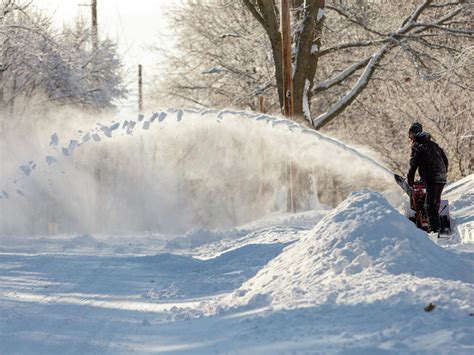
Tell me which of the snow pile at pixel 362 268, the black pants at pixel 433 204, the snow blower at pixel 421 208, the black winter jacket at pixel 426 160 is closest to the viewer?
the snow pile at pixel 362 268

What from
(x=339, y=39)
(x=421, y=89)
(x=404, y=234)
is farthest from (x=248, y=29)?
(x=404, y=234)

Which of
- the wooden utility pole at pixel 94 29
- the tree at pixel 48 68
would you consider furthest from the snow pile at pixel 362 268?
the wooden utility pole at pixel 94 29

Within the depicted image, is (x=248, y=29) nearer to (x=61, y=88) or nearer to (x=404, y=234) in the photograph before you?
(x=61, y=88)

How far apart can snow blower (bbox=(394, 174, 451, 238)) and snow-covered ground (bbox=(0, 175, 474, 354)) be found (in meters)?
2.94

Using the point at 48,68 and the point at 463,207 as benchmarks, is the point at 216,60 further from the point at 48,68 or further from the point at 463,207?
the point at 463,207

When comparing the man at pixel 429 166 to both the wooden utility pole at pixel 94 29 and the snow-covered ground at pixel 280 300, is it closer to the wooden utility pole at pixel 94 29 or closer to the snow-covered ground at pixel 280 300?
the snow-covered ground at pixel 280 300

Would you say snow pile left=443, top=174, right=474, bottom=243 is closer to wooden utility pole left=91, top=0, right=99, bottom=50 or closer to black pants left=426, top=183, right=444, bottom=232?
black pants left=426, top=183, right=444, bottom=232

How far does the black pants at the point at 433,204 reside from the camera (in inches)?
531

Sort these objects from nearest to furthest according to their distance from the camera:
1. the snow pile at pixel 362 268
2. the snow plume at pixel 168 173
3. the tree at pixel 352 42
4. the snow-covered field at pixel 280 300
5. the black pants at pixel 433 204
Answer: the snow-covered field at pixel 280 300 < the snow pile at pixel 362 268 < the black pants at pixel 433 204 < the snow plume at pixel 168 173 < the tree at pixel 352 42

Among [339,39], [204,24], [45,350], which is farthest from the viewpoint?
[204,24]

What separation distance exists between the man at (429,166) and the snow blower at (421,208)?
13.4 inches

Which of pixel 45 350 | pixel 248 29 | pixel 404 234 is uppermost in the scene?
pixel 248 29

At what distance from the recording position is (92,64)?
123 ft

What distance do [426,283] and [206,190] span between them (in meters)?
20.1
